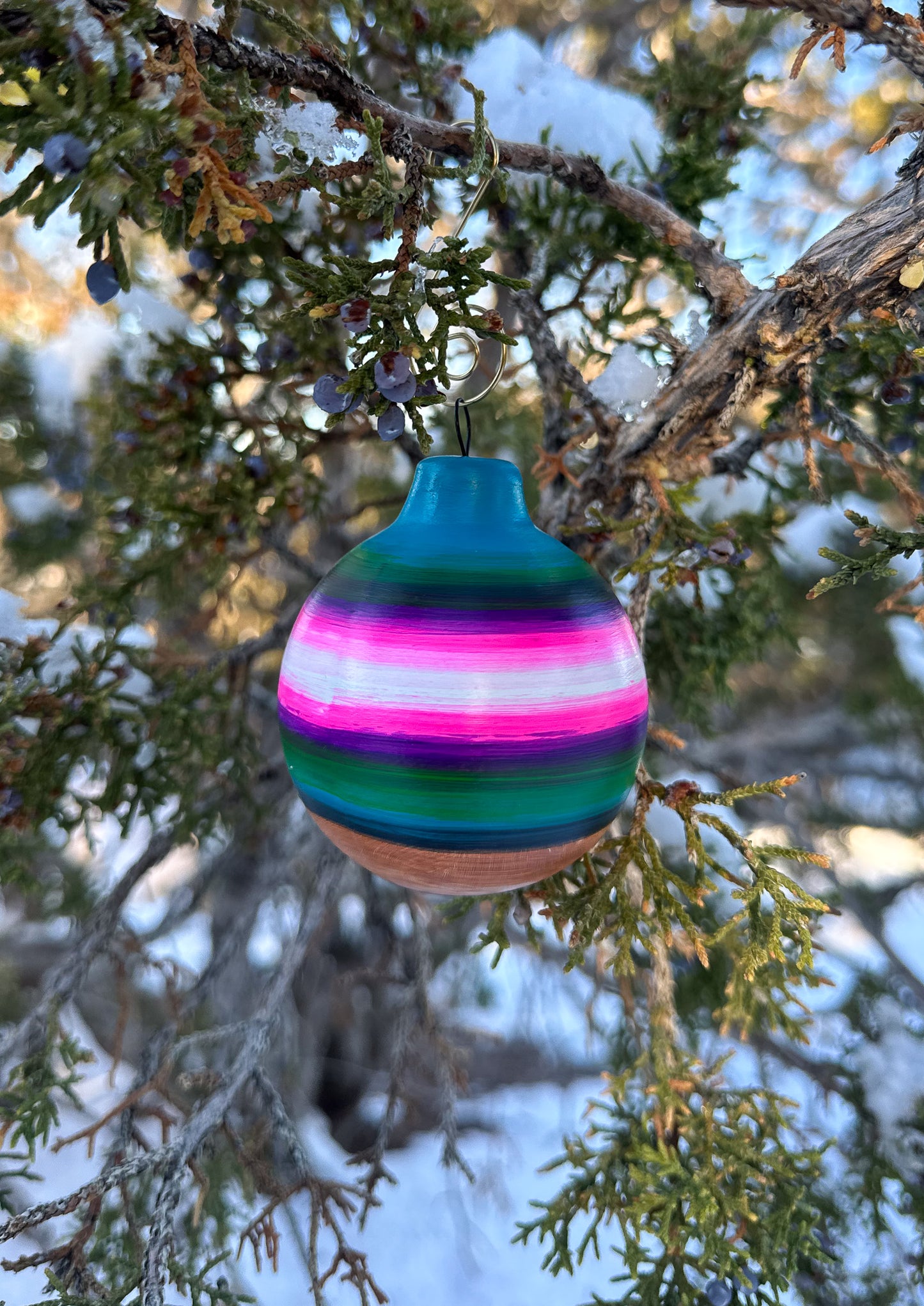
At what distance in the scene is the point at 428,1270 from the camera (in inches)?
133

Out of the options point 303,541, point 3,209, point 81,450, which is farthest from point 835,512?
point 3,209

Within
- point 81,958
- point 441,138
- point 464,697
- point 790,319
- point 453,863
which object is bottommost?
point 81,958

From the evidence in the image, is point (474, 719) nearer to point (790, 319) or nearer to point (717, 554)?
point (717, 554)

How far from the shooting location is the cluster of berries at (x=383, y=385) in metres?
1.03

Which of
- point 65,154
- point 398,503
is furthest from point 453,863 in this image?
point 398,503

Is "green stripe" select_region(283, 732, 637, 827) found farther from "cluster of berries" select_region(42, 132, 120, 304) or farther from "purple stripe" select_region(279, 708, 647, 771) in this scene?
"cluster of berries" select_region(42, 132, 120, 304)

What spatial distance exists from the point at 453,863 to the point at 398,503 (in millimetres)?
1494

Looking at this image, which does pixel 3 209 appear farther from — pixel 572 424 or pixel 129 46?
pixel 572 424

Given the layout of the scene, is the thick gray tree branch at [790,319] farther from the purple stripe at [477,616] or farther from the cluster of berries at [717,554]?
the purple stripe at [477,616]

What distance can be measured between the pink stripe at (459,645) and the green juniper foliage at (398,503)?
11.6 inches

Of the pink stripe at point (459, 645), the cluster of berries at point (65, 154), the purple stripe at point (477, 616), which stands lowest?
the pink stripe at point (459, 645)

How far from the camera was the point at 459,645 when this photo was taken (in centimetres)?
98

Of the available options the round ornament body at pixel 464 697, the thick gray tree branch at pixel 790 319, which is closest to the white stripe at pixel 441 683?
the round ornament body at pixel 464 697

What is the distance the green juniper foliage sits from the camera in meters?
1.03
